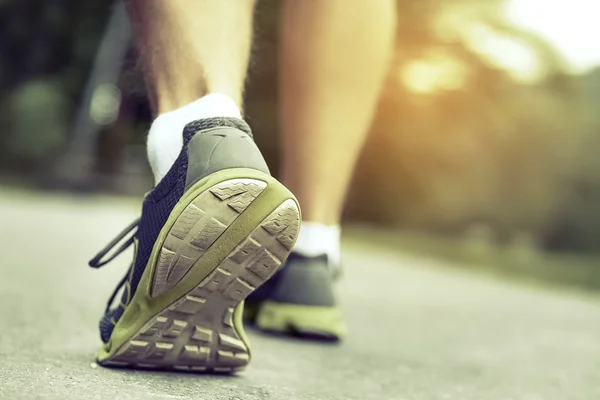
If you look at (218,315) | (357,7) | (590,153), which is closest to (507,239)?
(590,153)

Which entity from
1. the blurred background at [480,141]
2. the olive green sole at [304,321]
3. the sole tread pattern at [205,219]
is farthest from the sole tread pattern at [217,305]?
the blurred background at [480,141]

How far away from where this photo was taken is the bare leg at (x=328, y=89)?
141 centimetres

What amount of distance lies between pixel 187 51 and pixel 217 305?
0.31 meters

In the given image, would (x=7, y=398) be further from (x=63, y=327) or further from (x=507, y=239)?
(x=507, y=239)

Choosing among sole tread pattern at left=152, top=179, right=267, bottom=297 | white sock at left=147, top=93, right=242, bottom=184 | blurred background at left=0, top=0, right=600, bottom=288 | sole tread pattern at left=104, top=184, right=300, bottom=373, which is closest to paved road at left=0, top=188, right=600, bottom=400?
sole tread pattern at left=104, top=184, right=300, bottom=373

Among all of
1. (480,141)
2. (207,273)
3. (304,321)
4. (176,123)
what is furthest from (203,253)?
(480,141)

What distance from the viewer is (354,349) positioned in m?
1.35

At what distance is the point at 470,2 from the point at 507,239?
2.24m

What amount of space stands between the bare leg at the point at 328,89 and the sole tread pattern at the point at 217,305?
0.51 m

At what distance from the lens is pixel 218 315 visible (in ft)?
2.90

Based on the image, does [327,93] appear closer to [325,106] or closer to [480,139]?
[325,106]

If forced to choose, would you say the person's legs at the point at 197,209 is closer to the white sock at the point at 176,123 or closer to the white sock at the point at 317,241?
the white sock at the point at 176,123

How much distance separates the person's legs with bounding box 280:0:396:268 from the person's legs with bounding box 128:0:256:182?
1.54ft

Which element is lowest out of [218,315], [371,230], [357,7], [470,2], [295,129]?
[218,315]
